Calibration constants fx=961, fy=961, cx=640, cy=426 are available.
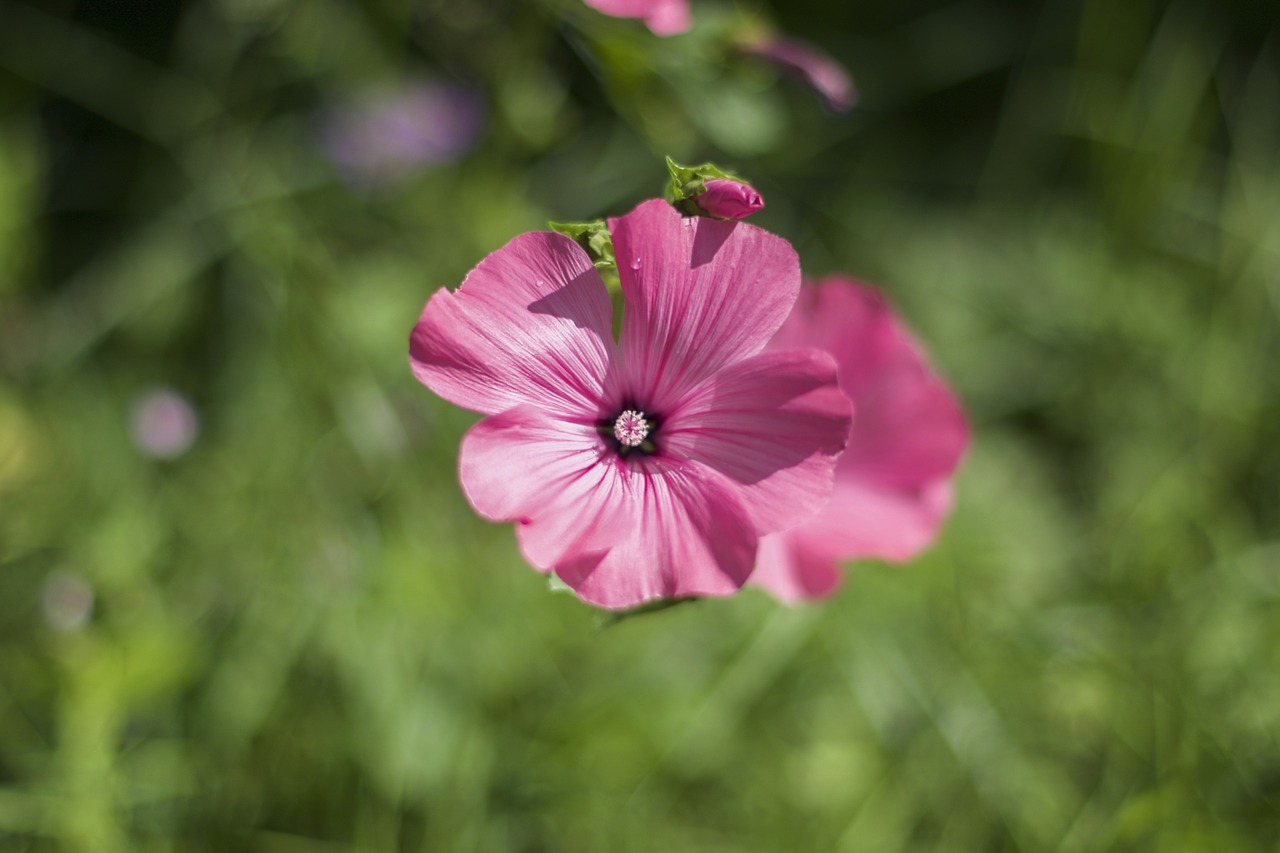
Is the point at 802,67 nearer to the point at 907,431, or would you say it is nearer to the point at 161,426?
the point at 907,431

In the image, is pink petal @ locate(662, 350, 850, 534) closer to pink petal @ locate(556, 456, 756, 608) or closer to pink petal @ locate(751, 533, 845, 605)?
pink petal @ locate(556, 456, 756, 608)

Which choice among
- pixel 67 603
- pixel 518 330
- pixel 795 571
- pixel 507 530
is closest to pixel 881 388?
pixel 795 571

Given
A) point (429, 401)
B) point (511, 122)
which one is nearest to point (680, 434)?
point (429, 401)

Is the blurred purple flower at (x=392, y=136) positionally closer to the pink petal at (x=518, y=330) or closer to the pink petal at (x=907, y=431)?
the pink petal at (x=907, y=431)

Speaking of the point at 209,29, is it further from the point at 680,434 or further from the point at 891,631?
the point at 891,631

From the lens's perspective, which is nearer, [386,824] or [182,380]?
[386,824]

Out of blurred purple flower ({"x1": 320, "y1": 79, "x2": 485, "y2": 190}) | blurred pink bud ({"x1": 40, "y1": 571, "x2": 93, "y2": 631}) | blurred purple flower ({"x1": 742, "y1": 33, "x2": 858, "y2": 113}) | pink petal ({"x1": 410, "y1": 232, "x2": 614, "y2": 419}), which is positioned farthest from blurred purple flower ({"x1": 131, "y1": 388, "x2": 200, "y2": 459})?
blurred purple flower ({"x1": 742, "y1": 33, "x2": 858, "y2": 113})

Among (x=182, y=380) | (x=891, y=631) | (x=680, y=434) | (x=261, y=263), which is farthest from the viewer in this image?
(x=182, y=380)
